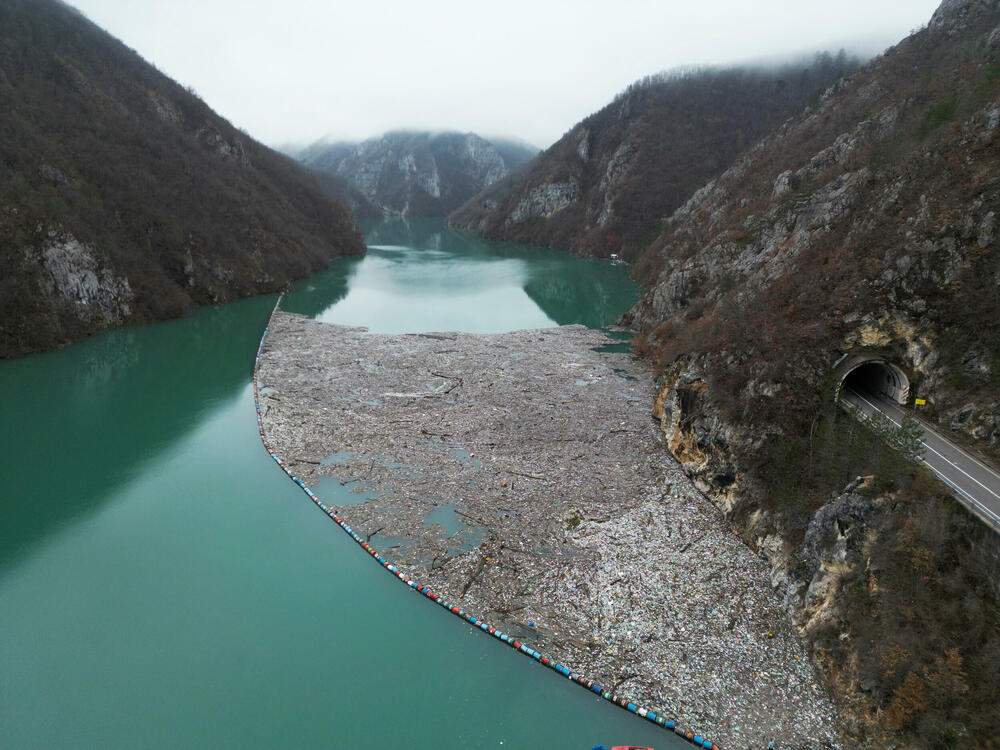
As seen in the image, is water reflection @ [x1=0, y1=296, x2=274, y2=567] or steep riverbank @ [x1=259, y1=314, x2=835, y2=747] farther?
water reflection @ [x1=0, y1=296, x2=274, y2=567]

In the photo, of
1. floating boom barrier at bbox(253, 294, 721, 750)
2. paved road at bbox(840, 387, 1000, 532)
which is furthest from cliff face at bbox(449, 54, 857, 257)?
floating boom barrier at bbox(253, 294, 721, 750)

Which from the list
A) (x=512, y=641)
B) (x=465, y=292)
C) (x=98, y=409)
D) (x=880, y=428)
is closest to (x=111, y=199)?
(x=98, y=409)

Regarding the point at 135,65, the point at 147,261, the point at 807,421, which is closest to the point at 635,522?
the point at 807,421

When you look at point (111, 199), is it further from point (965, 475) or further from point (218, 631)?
Answer: point (965, 475)

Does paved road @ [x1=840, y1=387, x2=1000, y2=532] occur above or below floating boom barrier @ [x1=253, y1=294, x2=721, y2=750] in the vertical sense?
above

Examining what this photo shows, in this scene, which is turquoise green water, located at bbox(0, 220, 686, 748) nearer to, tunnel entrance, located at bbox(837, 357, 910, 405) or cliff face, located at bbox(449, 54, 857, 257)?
tunnel entrance, located at bbox(837, 357, 910, 405)

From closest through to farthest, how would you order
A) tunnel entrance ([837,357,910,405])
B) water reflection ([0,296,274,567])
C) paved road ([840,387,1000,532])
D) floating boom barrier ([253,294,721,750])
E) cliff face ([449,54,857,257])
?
floating boom barrier ([253,294,721,750]), paved road ([840,387,1000,532]), tunnel entrance ([837,357,910,405]), water reflection ([0,296,274,567]), cliff face ([449,54,857,257])

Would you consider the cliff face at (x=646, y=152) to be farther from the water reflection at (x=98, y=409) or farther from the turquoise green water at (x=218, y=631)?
the turquoise green water at (x=218, y=631)

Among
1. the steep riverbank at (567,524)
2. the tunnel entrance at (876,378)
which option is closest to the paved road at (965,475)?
the tunnel entrance at (876,378)
